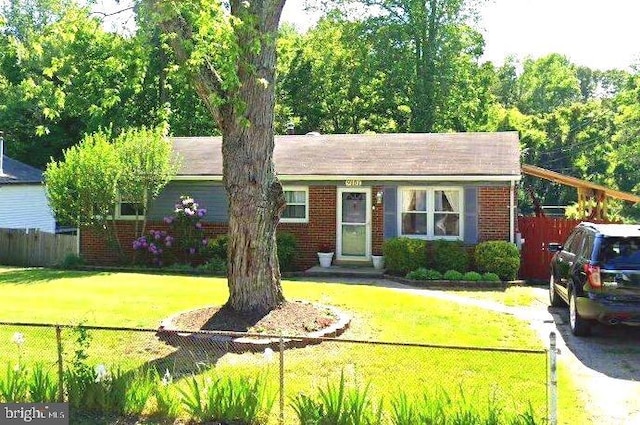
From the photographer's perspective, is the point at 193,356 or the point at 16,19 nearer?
the point at 193,356

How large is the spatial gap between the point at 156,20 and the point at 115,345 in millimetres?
4475

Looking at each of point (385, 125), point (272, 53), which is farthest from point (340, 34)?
point (272, 53)

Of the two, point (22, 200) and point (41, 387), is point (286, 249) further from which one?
point (22, 200)

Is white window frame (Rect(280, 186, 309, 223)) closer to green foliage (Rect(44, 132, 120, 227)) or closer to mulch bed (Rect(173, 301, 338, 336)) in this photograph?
green foliage (Rect(44, 132, 120, 227))

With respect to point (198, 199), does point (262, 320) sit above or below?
below

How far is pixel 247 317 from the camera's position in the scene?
10.0 metres

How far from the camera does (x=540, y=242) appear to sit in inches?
750

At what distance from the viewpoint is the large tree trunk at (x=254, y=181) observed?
32.6 feet

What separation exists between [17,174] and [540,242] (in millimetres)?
22483

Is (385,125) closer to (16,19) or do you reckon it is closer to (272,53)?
(272,53)

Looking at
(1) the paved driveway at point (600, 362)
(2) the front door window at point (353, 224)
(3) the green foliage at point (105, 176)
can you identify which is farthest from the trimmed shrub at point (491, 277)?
(3) the green foliage at point (105, 176)

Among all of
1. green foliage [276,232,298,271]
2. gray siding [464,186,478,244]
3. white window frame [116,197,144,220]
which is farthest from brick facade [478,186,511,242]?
white window frame [116,197,144,220]

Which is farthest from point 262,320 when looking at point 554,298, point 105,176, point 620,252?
point 105,176

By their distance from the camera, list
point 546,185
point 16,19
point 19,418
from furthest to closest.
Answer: point 16,19 → point 546,185 → point 19,418
